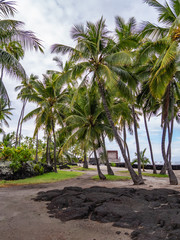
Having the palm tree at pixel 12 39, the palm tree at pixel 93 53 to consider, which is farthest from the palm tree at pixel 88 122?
the palm tree at pixel 12 39

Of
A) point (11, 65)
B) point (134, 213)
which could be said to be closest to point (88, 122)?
point (11, 65)

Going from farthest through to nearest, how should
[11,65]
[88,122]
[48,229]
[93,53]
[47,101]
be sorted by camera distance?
1. [47,101]
2. [88,122]
3. [93,53]
4. [11,65]
5. [48,229]

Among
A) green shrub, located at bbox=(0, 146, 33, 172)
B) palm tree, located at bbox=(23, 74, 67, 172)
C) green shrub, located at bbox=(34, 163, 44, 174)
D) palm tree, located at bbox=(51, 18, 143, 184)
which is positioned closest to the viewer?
palm tree, located at bbox=(51, 18, 143, 184)

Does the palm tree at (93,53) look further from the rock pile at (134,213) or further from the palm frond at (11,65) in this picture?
the rock pile at (134,213)

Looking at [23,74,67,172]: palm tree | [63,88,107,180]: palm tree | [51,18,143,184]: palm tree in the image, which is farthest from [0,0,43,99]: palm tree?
[23,74,67,172]: palm tree

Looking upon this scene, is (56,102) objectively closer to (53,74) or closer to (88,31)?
(53,74)

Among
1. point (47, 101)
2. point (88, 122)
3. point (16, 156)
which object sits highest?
point (47, 101)

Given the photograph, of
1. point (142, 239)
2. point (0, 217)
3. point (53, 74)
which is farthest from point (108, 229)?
point (53, 74)

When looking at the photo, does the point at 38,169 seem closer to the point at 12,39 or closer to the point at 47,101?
the point at 47,101

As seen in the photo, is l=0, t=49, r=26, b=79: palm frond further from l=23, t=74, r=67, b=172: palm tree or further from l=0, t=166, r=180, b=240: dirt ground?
l=23, t=74, r=67, b=172: palm tree

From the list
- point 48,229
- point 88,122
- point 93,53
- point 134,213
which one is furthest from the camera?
point 88,122

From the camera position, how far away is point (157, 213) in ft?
14.9

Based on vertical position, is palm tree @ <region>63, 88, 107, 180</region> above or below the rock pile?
above

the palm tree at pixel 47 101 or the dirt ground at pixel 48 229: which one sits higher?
the palm tree at pixel 47 101
